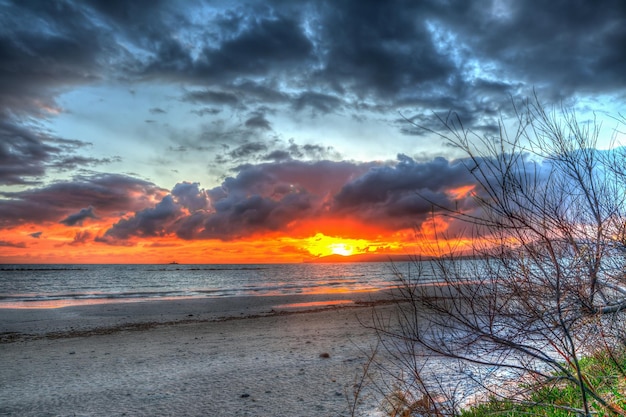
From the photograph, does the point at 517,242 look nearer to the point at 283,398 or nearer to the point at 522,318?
the point at 522,318

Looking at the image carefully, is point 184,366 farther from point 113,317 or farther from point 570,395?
point 113,317

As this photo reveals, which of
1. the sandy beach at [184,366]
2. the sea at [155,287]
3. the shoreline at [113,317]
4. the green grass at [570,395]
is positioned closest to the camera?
the green grass at [570,395]

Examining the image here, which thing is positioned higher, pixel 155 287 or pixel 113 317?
pixel 113 317

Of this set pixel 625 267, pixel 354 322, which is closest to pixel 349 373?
pixel 625 267

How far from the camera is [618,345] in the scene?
531 centimetres

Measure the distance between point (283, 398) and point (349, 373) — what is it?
2.05 metres

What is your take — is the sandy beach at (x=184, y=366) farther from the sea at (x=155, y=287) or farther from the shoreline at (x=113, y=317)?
the sea at (x=155, y=287)

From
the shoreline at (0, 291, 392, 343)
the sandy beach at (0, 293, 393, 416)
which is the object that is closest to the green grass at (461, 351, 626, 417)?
the sandy beach at (0, 293, 393, 416)

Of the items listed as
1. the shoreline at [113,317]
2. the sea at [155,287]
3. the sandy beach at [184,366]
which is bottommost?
the sea at [155,287]

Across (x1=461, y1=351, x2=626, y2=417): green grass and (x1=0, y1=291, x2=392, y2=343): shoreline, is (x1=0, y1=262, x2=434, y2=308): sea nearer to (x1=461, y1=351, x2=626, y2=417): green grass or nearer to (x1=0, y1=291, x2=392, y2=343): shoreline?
(x1=461, y1=351, x2=626, y2=417): green grass

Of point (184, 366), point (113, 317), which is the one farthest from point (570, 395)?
point (113, 317)

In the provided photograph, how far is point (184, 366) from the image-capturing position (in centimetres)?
940

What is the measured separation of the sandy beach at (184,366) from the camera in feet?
22.1

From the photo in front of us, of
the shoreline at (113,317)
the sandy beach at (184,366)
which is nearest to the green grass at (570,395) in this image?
the sandy beach at (184,366)
